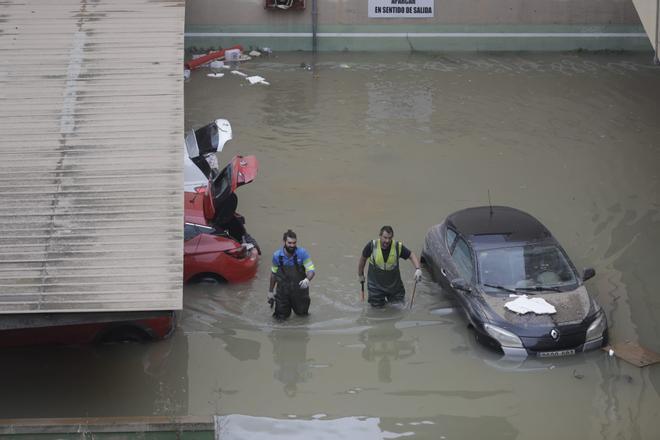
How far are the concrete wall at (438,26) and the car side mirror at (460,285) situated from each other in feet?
53.8

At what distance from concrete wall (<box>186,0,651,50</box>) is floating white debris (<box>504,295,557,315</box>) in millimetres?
17106

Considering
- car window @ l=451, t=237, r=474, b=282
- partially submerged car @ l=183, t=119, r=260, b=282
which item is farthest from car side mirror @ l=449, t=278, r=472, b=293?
partially submerged car @ l=183, t=119, r=260, b=282

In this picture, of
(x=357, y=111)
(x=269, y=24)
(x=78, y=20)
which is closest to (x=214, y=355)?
(x=78, y=20)

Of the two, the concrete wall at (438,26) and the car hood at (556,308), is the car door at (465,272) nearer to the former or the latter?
the car hood at (556,308)

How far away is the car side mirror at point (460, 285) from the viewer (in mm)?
12305

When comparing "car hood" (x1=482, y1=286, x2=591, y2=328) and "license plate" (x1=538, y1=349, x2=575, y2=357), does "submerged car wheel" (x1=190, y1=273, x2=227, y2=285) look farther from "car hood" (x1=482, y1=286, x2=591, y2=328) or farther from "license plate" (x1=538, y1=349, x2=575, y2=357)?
"license plate" (x1=538, y1=349, x2=575, y2=357)

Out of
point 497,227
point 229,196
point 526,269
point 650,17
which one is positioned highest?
point 650,17

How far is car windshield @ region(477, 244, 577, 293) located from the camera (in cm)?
1223

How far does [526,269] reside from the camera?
1247 centimetres

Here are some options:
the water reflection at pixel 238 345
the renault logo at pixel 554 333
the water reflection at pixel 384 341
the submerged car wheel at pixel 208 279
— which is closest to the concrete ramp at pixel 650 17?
the renault logo at pixel 554 333

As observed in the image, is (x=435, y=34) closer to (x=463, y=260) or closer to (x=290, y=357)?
(x=463, y=260)

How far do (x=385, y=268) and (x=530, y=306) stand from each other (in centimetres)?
210

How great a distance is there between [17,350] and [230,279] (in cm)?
322

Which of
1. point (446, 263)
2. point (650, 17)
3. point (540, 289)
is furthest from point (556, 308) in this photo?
point (650, 17)
